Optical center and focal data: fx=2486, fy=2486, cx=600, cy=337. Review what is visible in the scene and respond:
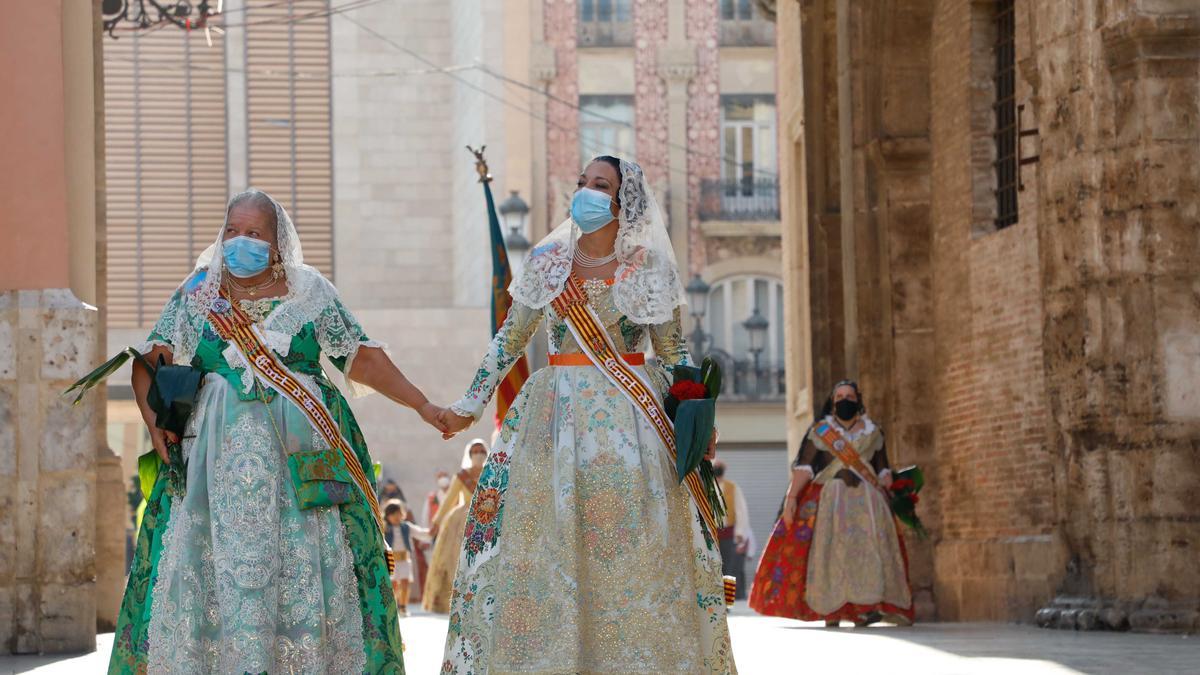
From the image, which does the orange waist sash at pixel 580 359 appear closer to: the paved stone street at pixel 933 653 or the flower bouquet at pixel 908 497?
the paved stone street at pixel 933 653

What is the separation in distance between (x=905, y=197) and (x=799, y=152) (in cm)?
705

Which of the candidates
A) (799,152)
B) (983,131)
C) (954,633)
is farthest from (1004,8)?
(799,152)

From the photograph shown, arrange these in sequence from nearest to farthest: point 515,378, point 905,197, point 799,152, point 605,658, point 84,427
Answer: point 605,658 → point 84,427 → point 515,378 → point 905,197 → point 799,152

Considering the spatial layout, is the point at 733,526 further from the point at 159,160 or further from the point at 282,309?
the point at 282,309

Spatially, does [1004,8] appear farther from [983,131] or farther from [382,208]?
[382,208]

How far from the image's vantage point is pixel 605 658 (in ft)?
28.2

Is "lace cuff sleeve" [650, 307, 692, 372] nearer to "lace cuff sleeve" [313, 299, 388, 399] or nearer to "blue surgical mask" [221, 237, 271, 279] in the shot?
"lace cuff sleeve" [313, 299, 388, 399]

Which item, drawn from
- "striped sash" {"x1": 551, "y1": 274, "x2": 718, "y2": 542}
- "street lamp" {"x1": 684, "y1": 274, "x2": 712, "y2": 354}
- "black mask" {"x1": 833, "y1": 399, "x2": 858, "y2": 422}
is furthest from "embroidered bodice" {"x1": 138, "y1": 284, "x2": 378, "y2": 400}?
"street lamp" {"x1": 684, "y1": 274, "x2": 712, "y2": 354}

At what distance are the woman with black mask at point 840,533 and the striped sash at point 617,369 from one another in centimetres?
823

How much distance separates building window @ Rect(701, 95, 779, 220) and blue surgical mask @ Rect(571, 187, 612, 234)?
34744 millimetres

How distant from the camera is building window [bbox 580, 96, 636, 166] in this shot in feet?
141

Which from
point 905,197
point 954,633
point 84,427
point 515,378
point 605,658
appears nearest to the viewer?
point 605,658

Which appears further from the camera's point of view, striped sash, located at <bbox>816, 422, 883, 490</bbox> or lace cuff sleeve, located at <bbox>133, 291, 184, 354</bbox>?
striped sash, located at <bbox>816, 422, 883, 490</bbox>

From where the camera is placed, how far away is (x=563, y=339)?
357 inches
